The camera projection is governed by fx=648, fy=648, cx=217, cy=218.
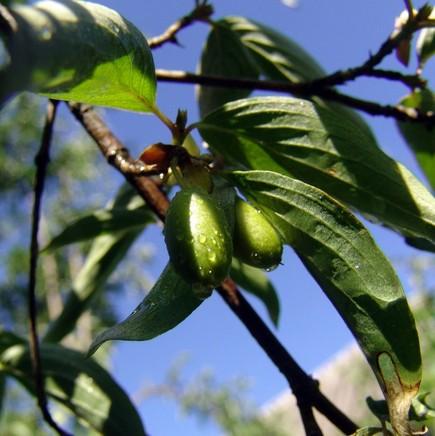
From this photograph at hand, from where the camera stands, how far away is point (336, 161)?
0.71 m

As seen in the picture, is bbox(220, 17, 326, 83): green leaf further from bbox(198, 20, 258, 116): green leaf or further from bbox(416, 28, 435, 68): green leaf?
bbox(416, 28, 435, 68): green leaf

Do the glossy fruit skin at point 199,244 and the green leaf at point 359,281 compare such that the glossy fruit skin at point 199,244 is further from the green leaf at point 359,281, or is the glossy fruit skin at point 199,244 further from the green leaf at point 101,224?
the green leaf at point 101,224

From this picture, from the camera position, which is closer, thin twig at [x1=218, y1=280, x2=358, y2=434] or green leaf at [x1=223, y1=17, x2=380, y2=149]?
thin twig at [x1=218, y1=280, x2=358, y2=434]

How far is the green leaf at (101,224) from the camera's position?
46.3 inches

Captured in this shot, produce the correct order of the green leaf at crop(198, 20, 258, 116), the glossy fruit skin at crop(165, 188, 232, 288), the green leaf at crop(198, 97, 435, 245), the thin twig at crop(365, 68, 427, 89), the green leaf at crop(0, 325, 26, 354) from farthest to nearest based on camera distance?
the green leaf at crop(198, 20, 258, 116)
the green leaf at crop(0, 325, 26, 354)
the thin twig at crop(365, 68, 427, 89)
the green leaf at crop(198, 97, 435, 245)
the glossy fruit skin at crop(165, 188, 232, 288)

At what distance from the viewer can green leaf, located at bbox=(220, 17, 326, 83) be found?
1.25 meters

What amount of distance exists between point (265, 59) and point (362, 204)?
0.65m

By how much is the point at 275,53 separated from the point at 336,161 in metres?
0.62

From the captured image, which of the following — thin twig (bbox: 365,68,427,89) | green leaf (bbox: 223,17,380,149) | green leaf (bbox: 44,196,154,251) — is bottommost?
thin twig (bbox: 365,68,427,89)

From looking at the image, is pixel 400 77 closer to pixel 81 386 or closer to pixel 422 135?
pixel 422 135

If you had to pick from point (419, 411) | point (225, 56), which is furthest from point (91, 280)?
point (419, 411)

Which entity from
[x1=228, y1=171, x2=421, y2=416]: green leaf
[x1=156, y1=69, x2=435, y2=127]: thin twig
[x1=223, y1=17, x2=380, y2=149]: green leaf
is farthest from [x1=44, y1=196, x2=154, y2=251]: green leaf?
[x1=228, y1=171, x2=421, y2=416]: green leaf

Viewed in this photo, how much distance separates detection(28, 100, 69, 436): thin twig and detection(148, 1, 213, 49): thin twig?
0.24 m

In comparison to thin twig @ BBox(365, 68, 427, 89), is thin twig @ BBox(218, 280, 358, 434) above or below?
below
